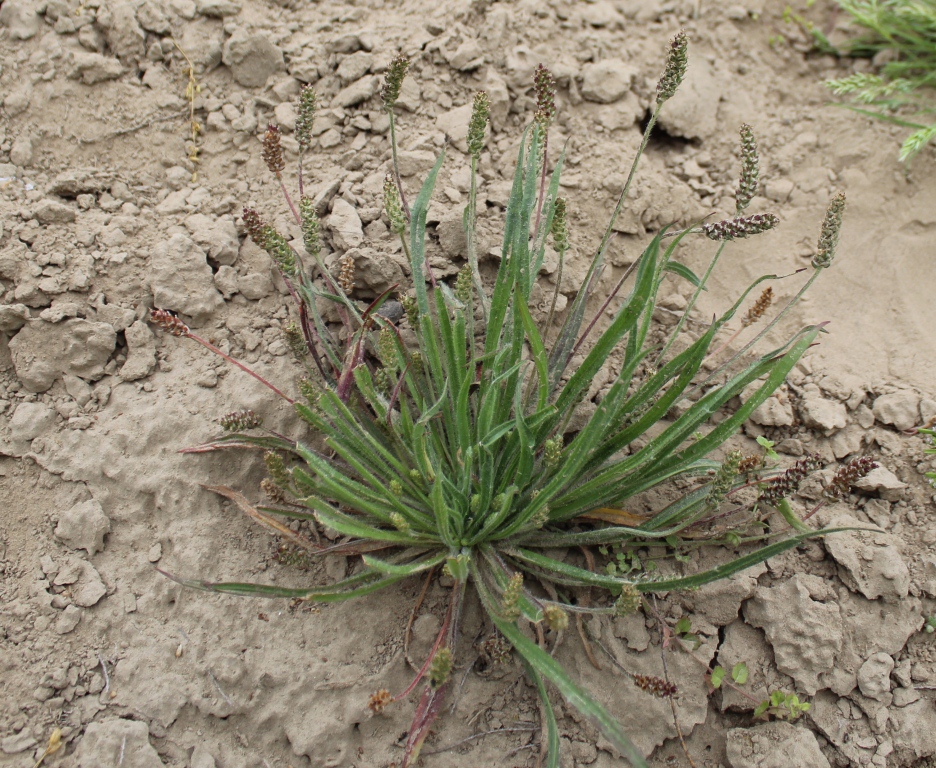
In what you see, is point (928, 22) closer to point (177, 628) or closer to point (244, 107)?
point (244, 107)

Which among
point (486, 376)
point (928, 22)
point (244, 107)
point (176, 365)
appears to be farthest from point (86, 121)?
point (928, 22)

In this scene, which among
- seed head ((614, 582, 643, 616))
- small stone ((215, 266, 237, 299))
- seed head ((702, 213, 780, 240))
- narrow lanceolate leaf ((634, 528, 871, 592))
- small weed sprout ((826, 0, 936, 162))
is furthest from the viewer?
small weed sprout ((826, 0, 936, 162))

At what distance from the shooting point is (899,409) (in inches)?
84.4

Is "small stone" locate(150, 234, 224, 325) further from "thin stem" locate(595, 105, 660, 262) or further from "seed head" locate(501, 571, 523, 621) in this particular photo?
"seed head" locate(501, 571, 523, 621)

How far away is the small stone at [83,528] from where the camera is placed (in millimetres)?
1901

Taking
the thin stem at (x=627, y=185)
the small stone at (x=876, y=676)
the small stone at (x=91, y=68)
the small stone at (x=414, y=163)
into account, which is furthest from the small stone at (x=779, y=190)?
the small stone at (x=91, y=68)

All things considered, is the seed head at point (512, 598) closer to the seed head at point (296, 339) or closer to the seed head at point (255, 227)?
the seed head at point (296, 339)

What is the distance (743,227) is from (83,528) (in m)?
1.85

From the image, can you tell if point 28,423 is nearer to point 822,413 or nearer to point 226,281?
point 226,281

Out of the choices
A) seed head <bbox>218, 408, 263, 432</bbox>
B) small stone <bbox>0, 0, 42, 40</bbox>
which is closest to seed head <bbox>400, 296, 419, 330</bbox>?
seed head <bbox>218, 408, 263, 432</bbox>

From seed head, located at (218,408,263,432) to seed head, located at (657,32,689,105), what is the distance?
1.34m

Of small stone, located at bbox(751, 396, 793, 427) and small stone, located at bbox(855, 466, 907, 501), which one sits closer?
small stone, located at bbox(855, 466, 907, 501)

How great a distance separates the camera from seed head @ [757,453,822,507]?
169cm

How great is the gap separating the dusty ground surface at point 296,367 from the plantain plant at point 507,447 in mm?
134
